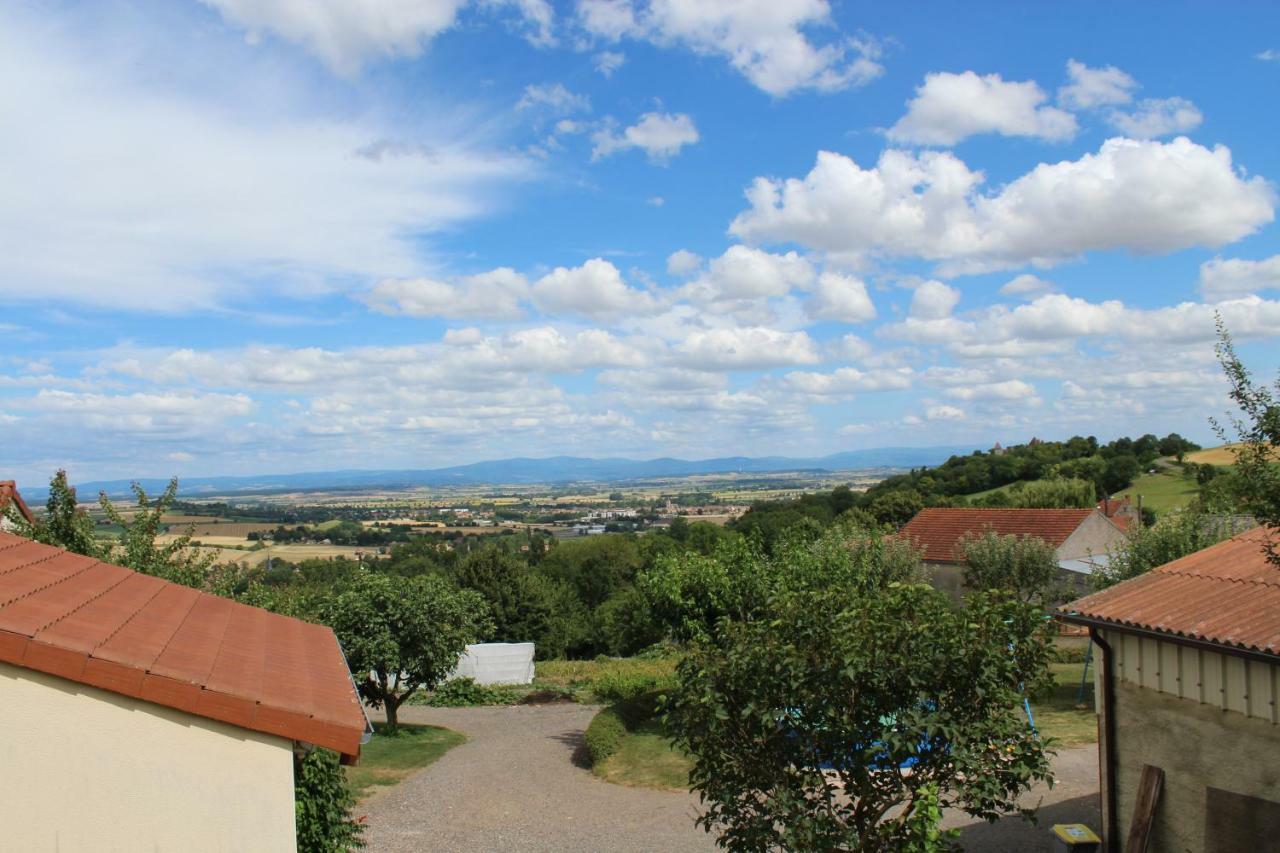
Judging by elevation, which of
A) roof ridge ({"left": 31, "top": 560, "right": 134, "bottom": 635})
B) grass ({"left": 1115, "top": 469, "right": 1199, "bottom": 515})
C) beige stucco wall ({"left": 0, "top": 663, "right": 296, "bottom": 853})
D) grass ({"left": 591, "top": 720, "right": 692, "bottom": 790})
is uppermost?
roof ridge ({"left": 31, "top": 560, "right": 134, "bottom": 635})

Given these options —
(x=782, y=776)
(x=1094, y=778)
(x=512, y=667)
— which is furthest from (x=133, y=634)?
(x=512, y=667)

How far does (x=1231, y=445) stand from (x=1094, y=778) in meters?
12.2

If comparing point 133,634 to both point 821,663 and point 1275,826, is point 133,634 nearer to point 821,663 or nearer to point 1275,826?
point 821,663

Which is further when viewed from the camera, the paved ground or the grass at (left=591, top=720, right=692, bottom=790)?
the grass at (left=591, top=720, right=692, bottom=790)

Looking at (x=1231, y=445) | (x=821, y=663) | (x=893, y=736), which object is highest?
Answer: (x=1231, y=445)

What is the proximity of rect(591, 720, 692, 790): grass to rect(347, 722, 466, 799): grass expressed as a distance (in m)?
4.60

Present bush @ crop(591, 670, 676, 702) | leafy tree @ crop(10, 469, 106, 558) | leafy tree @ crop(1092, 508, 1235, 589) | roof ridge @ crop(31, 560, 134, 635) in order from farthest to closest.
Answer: bush @ crop(591, 670, 676, 702)
leafy tree @ crop(1092, 508, 1235, 589)
leafy tree @ crop(10, 469, 106, 558)
roof ridge @ crop(31, 560, 134, 635)

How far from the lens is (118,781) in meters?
5.00

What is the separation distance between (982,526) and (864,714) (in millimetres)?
38566

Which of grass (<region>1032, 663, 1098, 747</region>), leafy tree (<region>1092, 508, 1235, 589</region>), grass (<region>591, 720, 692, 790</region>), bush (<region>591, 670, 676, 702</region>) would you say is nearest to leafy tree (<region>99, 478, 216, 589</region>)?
grass (<region>591, 720, 692, 790</region>)

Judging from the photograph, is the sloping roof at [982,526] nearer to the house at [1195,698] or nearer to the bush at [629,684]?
the bush at [629,684]

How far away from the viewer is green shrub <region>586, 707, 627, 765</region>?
20.6m

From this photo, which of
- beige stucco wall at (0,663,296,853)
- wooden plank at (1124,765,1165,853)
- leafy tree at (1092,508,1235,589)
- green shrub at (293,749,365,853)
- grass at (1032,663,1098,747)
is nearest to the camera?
beige stucco wall at (0,663,296,853)

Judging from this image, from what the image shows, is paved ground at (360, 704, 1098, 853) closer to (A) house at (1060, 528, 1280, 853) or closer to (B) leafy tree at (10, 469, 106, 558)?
(A) house at (1060, 528, 1280, 853)
